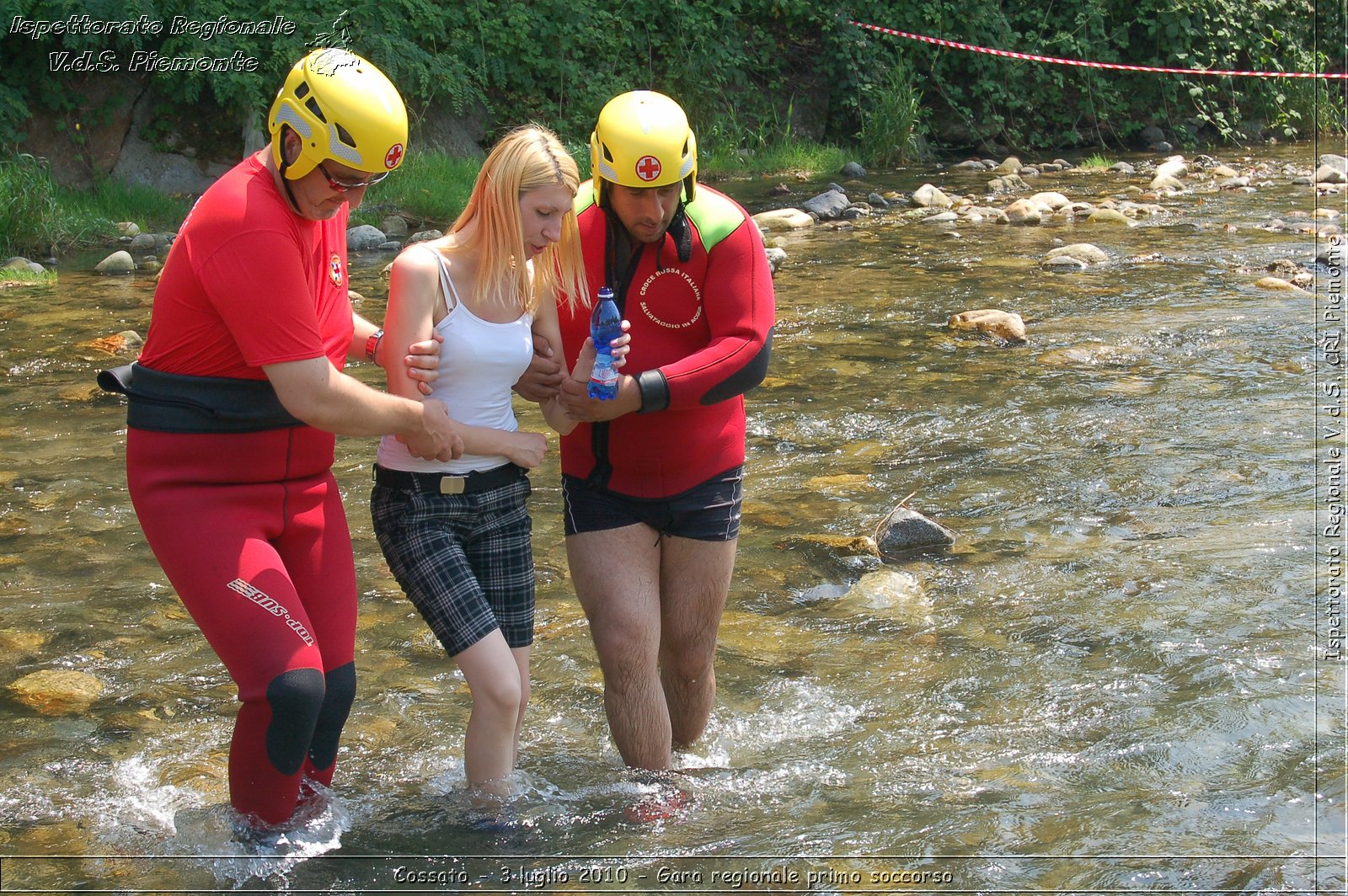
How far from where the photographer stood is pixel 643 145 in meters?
3.56

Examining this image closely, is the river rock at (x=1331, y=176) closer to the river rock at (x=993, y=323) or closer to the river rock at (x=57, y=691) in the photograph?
the river rock at (x=993, y=323)

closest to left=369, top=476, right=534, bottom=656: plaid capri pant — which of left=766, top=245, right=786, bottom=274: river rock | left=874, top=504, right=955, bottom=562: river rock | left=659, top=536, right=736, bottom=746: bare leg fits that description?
left=659, top=536, right=736, bottom=746: bare leg

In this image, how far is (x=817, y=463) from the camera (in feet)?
23.7

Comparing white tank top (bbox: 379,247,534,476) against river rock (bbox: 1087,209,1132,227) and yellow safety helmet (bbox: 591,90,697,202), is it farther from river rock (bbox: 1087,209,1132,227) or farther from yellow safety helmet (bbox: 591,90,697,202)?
river rock (bbox: 1087,209,1132,227)

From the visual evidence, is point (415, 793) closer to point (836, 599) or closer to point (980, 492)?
point (836, 599)

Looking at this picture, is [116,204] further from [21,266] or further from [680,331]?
[680,331]

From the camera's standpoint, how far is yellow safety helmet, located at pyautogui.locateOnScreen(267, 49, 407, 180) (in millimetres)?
3102

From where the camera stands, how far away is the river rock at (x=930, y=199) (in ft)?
51.8

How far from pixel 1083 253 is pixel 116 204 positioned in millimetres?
9526

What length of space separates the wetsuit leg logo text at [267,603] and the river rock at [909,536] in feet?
10.9

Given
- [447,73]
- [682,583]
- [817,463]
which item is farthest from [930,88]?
[682,583]

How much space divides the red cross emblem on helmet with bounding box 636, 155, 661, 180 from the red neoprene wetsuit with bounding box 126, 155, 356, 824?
85 cm

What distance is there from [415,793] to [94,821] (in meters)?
0.90

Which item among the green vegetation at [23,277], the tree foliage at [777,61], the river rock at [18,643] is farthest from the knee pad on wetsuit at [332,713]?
the tree foliage at [777,61]
